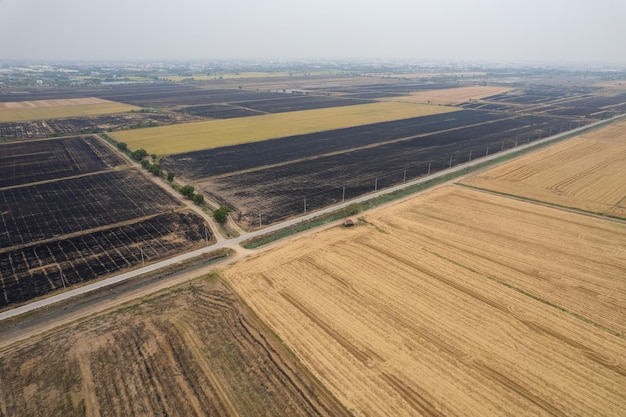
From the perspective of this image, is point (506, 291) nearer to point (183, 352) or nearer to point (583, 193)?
point (183, 352)

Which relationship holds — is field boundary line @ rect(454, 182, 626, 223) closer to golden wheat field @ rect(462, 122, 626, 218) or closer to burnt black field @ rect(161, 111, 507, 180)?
golden wheat field @ rect(462, 122, 626, 218)

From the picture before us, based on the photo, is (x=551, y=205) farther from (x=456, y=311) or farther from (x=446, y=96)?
(x=446, y=96)

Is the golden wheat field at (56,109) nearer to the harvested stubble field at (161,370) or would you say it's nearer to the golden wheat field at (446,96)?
the golden wheat field at (446,96)

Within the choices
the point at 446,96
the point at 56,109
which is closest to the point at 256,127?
the point at 56,109

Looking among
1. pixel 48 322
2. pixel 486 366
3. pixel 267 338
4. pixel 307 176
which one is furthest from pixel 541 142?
pixel 48 322

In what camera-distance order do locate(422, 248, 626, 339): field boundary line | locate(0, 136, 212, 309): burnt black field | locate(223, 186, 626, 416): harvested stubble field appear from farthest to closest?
locate(0, 136, 212, 309): burnt black field
locate(422, 248, 626, 339): field boundary line
locate(223, 186, 626, 416): harvested stubble field

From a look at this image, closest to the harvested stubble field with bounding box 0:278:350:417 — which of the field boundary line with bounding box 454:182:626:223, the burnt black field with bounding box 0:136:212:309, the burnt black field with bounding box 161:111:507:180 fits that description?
the burnt black field with bounding box 0:136:212:309

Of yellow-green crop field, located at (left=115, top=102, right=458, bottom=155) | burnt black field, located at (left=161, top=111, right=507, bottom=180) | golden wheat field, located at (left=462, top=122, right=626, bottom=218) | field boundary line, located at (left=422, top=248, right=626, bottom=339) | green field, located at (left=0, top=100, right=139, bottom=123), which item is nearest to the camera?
field boundary line, located at (left=422, top=248, right=626, bottom=339)

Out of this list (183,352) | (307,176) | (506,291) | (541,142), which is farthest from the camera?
(541,142)
